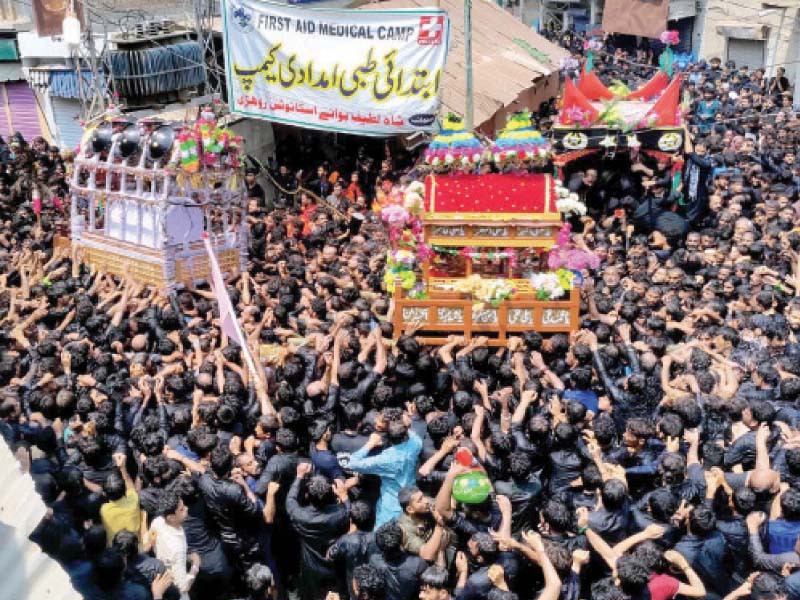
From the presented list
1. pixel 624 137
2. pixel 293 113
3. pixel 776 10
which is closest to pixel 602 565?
pixel 624 137

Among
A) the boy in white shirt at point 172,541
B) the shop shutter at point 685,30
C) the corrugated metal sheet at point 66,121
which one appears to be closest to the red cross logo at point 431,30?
the corrugated metal sheet at point 66,121

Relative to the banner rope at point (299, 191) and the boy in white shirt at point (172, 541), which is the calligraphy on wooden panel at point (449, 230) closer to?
the boy in white shirt at point (172, 541)

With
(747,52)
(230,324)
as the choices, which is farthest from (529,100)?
(230,324)

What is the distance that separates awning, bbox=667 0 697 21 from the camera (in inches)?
1071

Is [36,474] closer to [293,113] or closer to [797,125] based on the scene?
[293,113]

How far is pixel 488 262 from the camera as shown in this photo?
27.5 ft

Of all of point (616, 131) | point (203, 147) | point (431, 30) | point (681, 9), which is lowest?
point (616, 131)

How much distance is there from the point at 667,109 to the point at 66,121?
10.2 metres

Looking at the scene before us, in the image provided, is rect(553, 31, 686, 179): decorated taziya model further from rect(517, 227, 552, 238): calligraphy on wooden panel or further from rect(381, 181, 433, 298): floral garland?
rect(381, 181, 433, 298): floral garland

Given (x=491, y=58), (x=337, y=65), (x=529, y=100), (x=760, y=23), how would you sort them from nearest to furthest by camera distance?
(x=337, y=65) < (x=491, y=58) < (x=529, y=100) < (x=760, y=23)

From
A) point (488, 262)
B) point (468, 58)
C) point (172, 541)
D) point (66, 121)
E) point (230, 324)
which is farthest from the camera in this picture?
point (66, 121)

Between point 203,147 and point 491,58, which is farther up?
point 491,58

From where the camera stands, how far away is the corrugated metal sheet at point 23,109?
704 inches

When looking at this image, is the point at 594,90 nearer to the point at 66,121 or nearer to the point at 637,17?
the point at 66,121
